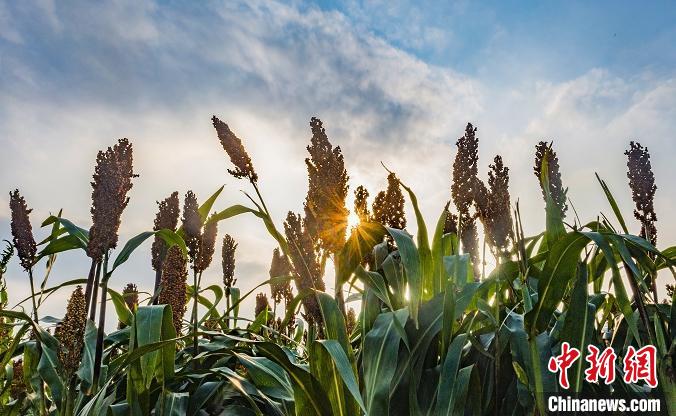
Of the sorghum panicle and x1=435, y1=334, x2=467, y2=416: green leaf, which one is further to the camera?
the sorghum panicle

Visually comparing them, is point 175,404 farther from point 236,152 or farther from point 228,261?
point 228,261

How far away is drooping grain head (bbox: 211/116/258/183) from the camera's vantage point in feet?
7.21

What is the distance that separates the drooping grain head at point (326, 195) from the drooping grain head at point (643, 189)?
65.9 inches

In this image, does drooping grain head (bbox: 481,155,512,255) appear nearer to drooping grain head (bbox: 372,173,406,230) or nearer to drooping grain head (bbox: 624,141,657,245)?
drooping grain head (bbox: 372,173,406,230)

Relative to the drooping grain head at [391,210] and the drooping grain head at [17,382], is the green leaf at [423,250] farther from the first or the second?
the drooping grain head at [17,382]

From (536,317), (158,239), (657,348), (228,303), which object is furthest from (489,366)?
(158,239)

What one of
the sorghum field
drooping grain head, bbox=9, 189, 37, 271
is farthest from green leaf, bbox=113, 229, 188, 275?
drooping grain head, bbox=9, 189, 37, 271

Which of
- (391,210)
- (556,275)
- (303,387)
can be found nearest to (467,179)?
(391,210)

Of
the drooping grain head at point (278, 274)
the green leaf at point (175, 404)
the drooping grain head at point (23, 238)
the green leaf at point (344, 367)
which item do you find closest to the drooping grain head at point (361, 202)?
the green leaf at point (344, 367)

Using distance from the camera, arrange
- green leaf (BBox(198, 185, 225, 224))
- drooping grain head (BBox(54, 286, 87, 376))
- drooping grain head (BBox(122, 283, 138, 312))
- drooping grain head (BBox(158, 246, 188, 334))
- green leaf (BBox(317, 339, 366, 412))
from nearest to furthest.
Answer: green leaf (BBox(317, 339, 366, 412)) < drooping grain head (BBox(54, 286, 87, 376)) < drooping grain head (BBox(158, 246, 188, 334)) < green leaf (BBox(198, 185, 225, 224)) < drooping grain head (BBox(122, 283, 138, 312))

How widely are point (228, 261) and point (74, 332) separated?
1.72 metres

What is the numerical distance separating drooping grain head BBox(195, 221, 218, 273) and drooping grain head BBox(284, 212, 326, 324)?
0.48 meters

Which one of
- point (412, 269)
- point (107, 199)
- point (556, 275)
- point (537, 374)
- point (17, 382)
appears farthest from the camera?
point (17, 382)

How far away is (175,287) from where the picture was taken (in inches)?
86.4
